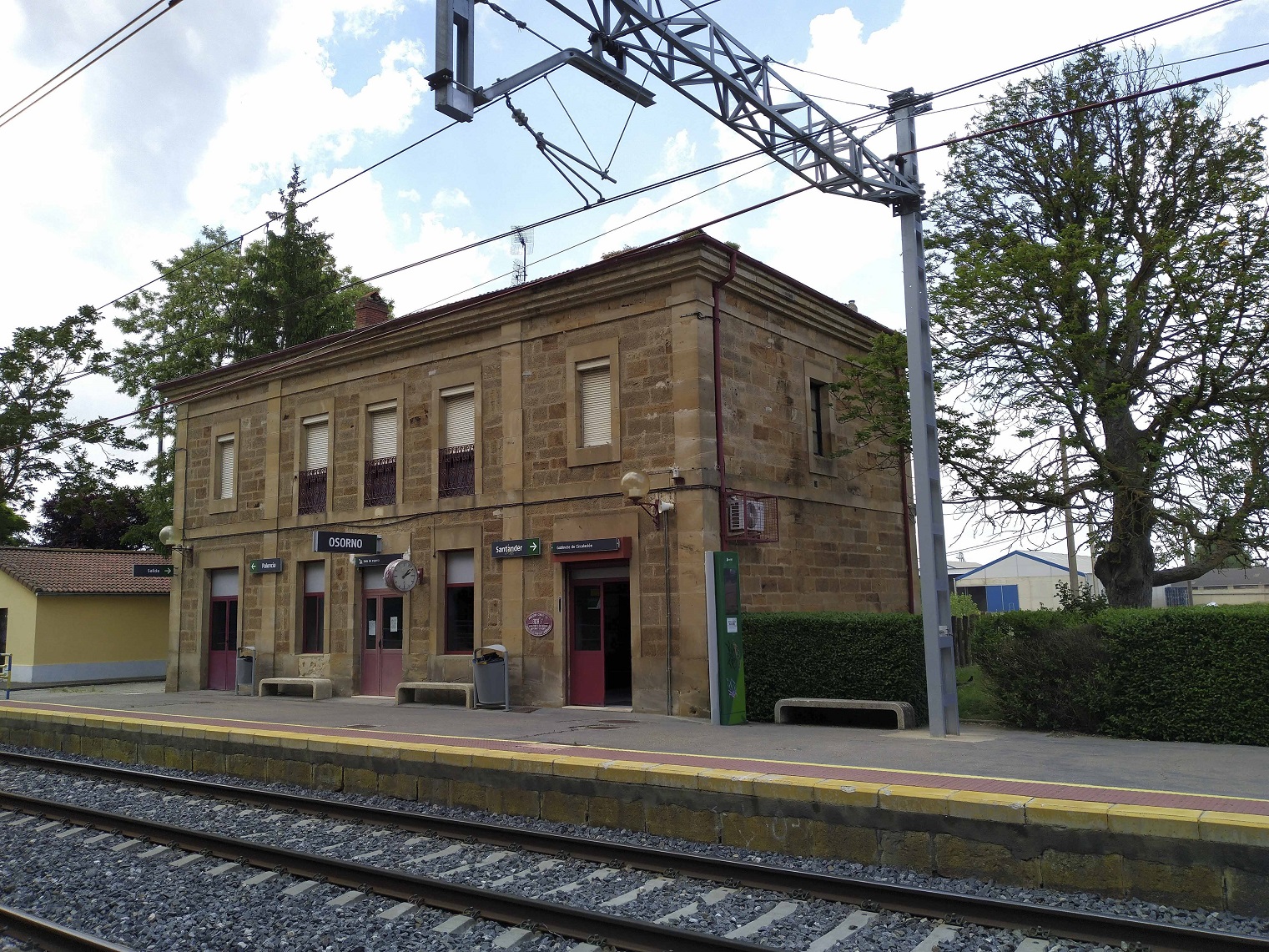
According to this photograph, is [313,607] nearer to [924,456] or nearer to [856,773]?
[924,456]

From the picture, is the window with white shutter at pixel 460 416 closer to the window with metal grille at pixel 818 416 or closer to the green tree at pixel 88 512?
the window with metal grille at pixel 818 416

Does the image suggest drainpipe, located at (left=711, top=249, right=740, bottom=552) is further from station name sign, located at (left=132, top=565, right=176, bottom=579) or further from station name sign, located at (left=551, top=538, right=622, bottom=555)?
station name sign, located at (left=132, top=565, right=176, bottom=579)

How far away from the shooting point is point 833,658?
43.9 feet

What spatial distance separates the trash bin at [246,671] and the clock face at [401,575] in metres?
4.98

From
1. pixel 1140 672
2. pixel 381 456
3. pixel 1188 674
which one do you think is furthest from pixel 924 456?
pixel 381 456

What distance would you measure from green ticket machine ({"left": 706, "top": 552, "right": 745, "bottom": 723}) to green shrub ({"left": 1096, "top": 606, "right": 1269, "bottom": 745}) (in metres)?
4.58

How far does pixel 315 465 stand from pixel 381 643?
4389mm

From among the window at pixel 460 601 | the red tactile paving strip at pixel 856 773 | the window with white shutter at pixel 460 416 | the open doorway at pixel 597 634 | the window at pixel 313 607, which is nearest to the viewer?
the red tactile paving strip at pixel 856 773

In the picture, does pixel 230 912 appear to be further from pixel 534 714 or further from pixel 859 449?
pixel 859 449

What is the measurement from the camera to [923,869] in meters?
7.48

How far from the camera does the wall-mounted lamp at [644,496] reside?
48.2 ft

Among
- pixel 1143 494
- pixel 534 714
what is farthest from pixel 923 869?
pixel 534 714

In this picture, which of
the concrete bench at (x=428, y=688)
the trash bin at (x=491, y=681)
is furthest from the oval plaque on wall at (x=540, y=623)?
the concrete bench at (x=428, y=688)

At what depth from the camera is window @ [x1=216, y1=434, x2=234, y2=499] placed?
2302 centimetres
